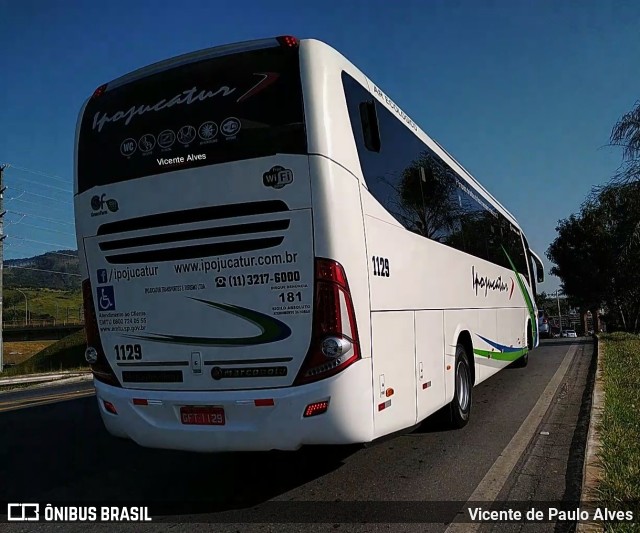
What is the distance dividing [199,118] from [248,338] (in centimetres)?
193

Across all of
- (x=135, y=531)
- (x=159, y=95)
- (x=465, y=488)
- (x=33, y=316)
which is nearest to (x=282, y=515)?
(x=135, y=531)

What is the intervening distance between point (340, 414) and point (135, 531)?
1.76 metres

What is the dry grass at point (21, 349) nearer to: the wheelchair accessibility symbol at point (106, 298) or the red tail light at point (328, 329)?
the wheelchair accessibility symbol at point (106, 298)

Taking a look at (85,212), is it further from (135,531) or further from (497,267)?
(497,267)

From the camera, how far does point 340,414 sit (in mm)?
4535

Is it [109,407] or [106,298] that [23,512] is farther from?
[106,298]

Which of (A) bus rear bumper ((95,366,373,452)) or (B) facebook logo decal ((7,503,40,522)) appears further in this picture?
(B) facebook logo decal ((7,503,40,522))

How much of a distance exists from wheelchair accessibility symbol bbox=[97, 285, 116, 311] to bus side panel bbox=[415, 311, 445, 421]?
2.94 m

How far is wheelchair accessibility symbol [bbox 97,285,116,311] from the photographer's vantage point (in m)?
5.47

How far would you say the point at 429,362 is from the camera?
6230 mm

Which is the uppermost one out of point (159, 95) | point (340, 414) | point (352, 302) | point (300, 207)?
point (159, 95)

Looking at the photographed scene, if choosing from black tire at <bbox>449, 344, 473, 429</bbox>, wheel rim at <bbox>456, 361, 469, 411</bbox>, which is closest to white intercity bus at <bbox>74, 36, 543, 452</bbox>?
black tire at <bbox>449, 344, 473, 429</bbox>

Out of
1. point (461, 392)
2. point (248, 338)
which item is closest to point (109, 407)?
point (248, 338)

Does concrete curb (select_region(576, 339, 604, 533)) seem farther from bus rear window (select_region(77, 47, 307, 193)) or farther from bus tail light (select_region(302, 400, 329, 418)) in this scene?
bus rear window (select_region(77, 47, 307, 193))
